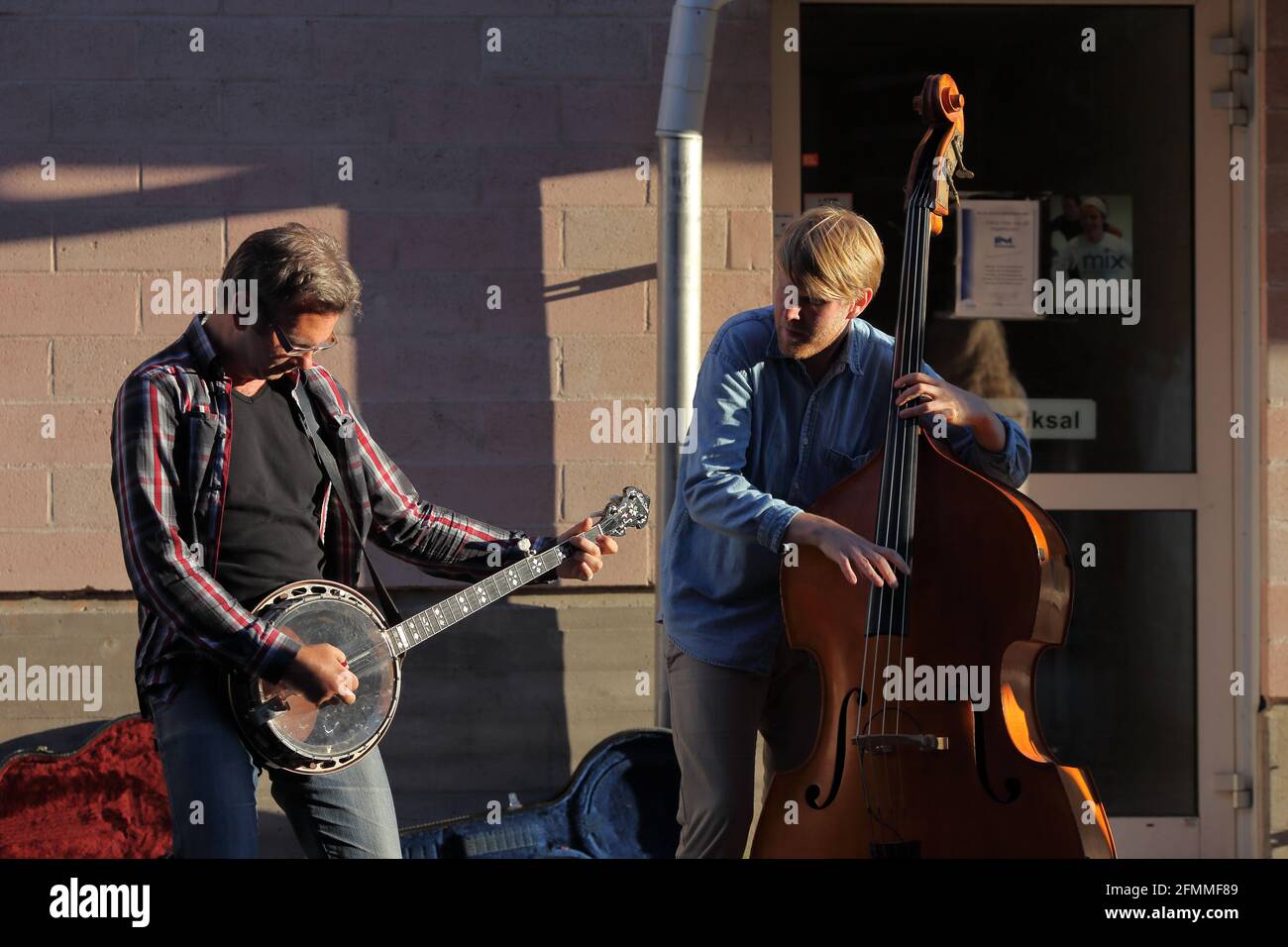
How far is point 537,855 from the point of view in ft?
12.6

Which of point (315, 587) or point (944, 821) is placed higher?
point (315, 587)

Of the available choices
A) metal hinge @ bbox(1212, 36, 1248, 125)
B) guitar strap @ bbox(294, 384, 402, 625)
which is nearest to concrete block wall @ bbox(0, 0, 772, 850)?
metal hinge @ bbox(1212, 36, 1248, 125)

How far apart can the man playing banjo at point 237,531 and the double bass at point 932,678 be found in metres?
0.82

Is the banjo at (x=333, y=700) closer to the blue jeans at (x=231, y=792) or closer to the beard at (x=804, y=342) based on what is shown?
the blue jeans at (x=231, y=792)

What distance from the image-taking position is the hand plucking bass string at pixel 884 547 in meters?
2.59

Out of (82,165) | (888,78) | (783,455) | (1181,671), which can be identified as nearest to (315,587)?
(783,455)

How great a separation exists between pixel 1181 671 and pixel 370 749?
9.71 feet

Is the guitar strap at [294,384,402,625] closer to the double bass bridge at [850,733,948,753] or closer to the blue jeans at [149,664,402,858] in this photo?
the blue jeans at [149,664,402,858]

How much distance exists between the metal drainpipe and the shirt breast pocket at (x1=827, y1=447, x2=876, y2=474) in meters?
1.30

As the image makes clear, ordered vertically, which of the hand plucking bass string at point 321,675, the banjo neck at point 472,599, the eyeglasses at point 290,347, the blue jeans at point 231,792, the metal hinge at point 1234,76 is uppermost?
the metal hinge at point 1234,76

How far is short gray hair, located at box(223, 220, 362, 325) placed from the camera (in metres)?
2.54

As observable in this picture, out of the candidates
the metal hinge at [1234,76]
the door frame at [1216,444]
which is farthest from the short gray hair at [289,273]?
the metal hinge at [1234,76]

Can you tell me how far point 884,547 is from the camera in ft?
8.64
